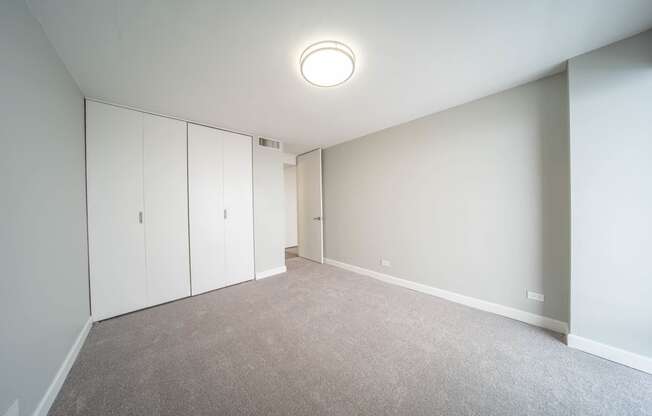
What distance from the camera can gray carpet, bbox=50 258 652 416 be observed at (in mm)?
1230

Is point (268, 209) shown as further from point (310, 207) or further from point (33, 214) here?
point (33, 214)

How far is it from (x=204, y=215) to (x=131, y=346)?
1.60 meters

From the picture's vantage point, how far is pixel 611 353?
1.56 metres

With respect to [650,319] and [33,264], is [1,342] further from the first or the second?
[650,319]

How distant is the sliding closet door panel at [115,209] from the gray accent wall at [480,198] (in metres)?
3.23

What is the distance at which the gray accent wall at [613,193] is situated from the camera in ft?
4.83

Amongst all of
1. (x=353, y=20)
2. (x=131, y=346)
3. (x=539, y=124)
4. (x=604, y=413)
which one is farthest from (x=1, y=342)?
(x=539, y=124)

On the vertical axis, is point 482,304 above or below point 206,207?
below

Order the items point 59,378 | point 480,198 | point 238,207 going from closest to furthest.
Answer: point 59,378
point 480,198
point 238,207

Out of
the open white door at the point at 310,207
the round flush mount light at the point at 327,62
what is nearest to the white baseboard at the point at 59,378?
the round flush mount light at the point at 327,62

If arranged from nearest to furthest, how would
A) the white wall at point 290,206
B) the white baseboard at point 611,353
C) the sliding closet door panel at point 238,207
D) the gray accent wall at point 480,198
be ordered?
the white baseboard at point 611,353 < the gray accent wall at point 480,198 < the sliding closet door panel at point 238,207 < the white wall at point 290,206

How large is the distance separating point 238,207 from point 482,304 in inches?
144

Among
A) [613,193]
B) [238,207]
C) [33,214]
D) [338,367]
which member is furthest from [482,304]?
[33,214]

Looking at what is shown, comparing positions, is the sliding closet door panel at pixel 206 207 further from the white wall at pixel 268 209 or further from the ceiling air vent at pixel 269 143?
the ceiling air vent at pixel 269 143
